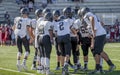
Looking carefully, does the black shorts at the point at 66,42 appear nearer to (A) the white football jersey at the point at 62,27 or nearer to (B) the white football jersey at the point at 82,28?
(A) the white football jersey at the point at 62,27

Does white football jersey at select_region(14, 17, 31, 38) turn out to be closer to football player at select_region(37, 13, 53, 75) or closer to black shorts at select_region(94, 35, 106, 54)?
football player at select_region(37, 13, 53, 75)

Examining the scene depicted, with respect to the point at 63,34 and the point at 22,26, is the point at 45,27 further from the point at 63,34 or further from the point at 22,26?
the point at 22,26

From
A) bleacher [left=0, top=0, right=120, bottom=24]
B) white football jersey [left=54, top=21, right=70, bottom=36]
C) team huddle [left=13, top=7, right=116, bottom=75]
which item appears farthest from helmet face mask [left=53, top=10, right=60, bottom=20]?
bleacher [left=0, top=0, right=120, bottom=24]

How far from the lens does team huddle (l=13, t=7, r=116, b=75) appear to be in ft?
39.7

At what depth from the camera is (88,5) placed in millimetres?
37281

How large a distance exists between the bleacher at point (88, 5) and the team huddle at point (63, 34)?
22092 mm

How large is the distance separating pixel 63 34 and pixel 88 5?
25.2 m

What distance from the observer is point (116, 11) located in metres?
36.9

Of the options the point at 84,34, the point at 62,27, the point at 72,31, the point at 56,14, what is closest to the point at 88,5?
the point at 84,34

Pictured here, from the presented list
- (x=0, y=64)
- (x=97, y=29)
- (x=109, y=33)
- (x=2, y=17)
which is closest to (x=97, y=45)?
(x=97, y=29)

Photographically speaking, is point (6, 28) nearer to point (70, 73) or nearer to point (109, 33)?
point (109, 33)

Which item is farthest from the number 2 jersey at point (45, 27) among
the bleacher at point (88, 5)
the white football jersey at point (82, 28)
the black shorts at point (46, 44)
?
the bleacher at point (88, 5)

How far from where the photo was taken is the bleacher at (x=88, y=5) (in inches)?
1415

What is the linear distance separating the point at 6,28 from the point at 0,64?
48.6 feet
